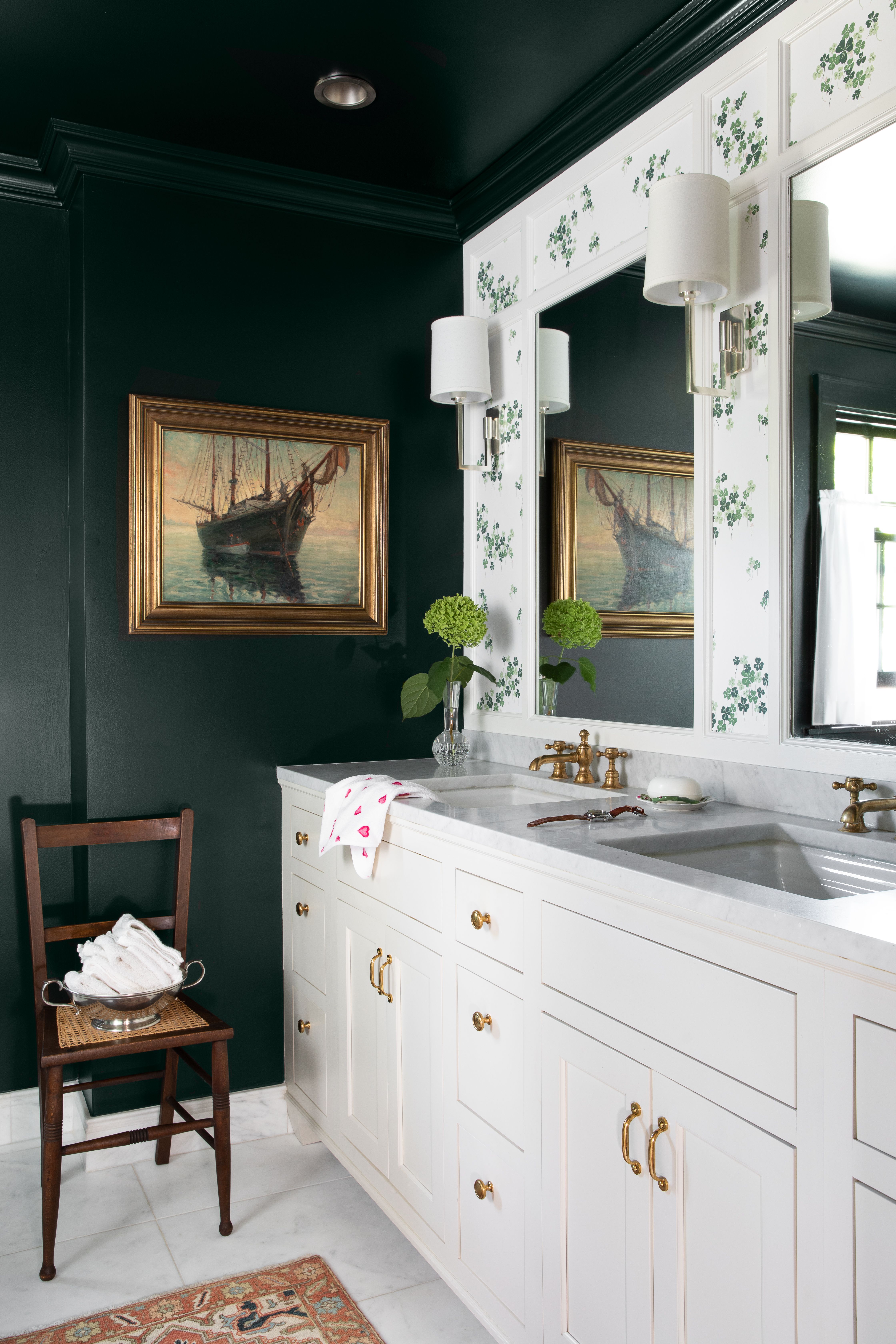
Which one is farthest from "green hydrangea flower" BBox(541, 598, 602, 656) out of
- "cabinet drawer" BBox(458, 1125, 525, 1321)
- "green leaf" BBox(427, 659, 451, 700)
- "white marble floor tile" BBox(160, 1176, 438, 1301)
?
"white marble floor tile" BBox(160, 1176, 438, 1301)

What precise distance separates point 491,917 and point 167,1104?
1.31 metres

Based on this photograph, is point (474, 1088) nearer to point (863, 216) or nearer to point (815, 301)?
point (815, 301)

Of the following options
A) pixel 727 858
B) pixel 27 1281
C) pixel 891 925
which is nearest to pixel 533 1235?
pixel 727 858

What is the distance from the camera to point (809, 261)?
6.08ft

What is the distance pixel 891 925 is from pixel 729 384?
50.2 inches

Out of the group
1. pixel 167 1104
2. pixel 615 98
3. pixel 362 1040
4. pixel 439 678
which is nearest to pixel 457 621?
pixel 439 678

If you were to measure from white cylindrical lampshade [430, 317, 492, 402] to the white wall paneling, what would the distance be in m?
0.31

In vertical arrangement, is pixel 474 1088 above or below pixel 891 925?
below

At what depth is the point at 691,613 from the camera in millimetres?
2145

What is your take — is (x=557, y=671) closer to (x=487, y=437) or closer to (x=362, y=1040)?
(x=487, y=437)

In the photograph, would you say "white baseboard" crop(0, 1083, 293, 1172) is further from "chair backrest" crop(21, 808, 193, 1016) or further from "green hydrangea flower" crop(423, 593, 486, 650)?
"green hydrangea flower" crop(423, 593, 486, 650)

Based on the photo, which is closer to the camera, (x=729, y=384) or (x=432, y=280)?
(x=729, y=384)

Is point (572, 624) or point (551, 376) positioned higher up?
point (551, 376)

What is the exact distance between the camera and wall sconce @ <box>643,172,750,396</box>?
6.20ft
